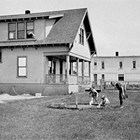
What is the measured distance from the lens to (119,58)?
5541 centimetres

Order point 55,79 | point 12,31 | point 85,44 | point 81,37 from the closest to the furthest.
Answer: point 55,79 < point 12,31 < point 81,37 < point 85,44

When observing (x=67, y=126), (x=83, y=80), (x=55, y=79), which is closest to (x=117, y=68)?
(x=83, y=80)

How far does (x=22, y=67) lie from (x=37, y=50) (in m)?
2.13

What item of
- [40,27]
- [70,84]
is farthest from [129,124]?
[40,27]

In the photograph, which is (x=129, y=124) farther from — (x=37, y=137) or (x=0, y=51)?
(x=0, y=51)

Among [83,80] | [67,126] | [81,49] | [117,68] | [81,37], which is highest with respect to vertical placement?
[81,37]

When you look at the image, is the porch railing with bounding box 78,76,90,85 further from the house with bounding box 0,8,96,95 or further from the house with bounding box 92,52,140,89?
the house with bounding box 92,52,140,89

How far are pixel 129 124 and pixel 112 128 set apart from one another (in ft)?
2.94

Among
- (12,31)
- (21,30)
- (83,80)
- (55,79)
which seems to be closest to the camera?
(55,79)

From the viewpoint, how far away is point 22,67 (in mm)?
24828

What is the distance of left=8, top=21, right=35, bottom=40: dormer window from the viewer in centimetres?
2486

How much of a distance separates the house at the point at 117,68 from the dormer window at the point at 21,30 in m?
30.9

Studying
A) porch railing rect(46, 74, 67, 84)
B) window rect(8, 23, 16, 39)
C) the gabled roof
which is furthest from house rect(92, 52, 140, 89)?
window rect(8, 23, 16, 39)

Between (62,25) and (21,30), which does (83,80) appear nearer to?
(62,25)
